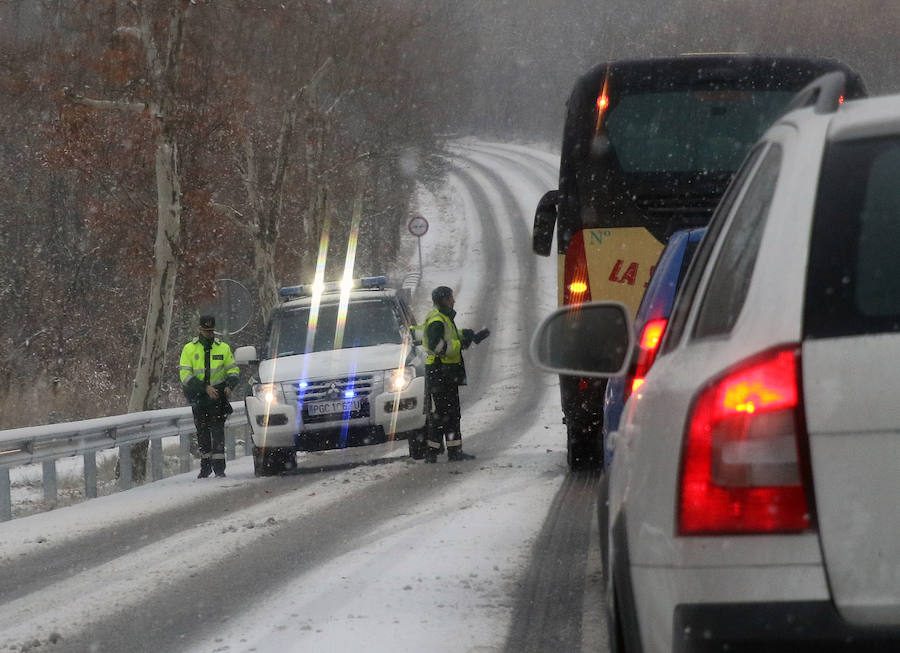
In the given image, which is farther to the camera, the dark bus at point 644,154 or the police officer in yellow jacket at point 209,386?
the police officer in yellow jacket at point 209,386

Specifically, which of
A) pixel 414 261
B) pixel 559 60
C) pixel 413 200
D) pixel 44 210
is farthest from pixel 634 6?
pixel 44 210

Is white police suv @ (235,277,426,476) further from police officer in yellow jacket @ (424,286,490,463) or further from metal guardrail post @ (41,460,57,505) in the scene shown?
metal guardrail post @ (41,460,57,505)

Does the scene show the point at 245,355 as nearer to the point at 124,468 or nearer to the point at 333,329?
the point at 333,329

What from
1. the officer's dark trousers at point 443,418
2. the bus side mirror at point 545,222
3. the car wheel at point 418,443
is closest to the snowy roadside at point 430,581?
the officer's dark trousers at point 443,418

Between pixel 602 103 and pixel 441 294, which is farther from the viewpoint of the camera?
pixel 441 294

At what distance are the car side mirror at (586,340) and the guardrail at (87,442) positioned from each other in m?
9.79

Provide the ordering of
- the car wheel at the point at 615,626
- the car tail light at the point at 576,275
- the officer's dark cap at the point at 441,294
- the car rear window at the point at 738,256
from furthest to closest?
the officer's dark cap at the point at 441,294 < the car tail light at the point at 576,275 < the car wheel at the point at 615,626 < the car rear window at the point at 738,256

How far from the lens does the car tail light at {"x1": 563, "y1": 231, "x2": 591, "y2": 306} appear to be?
12.0m

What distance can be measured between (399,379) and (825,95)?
13.2m

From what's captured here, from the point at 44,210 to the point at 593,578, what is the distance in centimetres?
3421

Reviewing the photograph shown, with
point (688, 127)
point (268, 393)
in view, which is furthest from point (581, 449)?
point (268, 393)

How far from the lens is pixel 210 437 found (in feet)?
53.8

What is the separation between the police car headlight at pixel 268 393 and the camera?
16.0 m

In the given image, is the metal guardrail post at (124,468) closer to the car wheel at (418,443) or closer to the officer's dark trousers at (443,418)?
the car wheel at (418,443)
